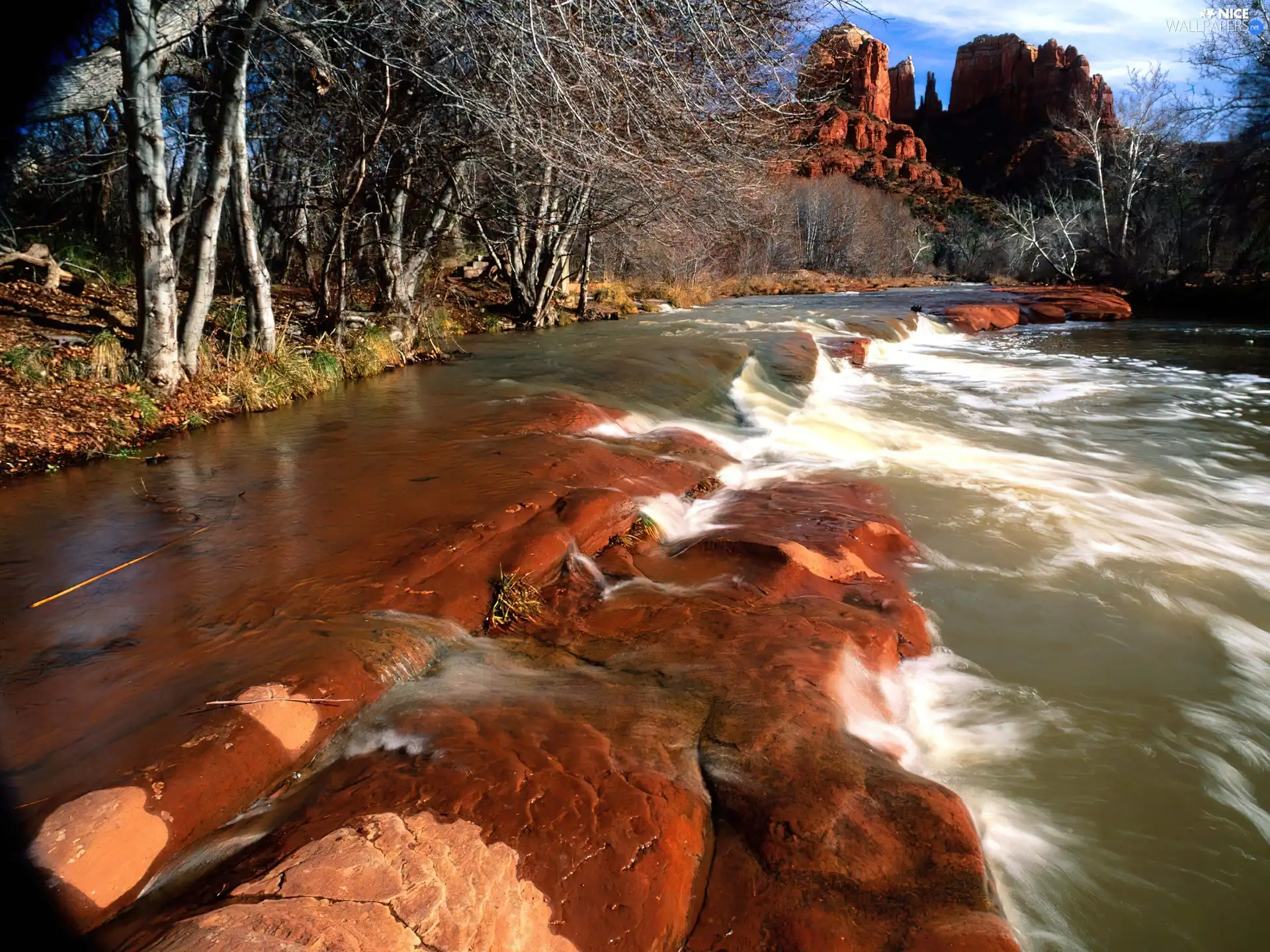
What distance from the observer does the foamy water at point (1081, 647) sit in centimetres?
223

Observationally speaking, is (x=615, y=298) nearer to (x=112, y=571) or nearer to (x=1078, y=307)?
(x=1078, y=307)

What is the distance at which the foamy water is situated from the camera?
2.23m

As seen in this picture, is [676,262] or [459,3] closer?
[459,3]

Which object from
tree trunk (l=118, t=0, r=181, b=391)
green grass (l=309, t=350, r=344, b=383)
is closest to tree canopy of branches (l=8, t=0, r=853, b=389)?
tree trunk (l=118, t=0, r=181, b=391)

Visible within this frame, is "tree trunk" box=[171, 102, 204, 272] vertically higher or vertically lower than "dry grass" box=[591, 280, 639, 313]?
higher

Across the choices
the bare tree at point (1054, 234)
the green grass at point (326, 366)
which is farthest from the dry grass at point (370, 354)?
the bare tree at point (1054, 234)

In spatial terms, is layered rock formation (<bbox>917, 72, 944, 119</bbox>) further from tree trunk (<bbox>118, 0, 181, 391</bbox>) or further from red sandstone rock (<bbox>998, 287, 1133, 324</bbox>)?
tree trunk (<bbox>118, 0, 181, 391</bbox>)

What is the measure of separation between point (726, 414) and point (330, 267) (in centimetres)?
674

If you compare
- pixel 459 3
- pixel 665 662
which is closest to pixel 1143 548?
pixel 665 662

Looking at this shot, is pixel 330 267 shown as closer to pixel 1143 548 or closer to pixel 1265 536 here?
pixel 1143 548

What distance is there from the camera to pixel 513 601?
3.26m

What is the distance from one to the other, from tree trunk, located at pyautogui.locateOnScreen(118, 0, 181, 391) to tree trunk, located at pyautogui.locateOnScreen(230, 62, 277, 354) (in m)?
0.74

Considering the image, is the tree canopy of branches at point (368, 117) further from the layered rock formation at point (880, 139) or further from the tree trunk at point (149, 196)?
the layered rock formation at point (880, 139)

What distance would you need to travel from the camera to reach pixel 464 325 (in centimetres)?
1548
